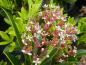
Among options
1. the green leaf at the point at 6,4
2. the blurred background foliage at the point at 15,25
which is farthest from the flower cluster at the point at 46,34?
the green leaf at the point at 6,4

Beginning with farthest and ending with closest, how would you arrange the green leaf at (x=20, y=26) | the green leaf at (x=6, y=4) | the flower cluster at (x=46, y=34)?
1. the green leaf at (x=6, y=4)
2. the green leaf at (x=20, y=26)
3. the flower cluster at (x=46, y=34)

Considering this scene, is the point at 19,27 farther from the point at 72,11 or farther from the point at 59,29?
the point at 72,11

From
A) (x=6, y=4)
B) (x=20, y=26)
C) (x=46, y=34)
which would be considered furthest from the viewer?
(x=6, y=4)

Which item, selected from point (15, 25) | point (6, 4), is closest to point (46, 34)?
point (15, 25)

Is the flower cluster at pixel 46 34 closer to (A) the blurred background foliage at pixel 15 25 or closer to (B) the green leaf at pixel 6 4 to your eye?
(A) the blurred background foliage at pixel 15 25

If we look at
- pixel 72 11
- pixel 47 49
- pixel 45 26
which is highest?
pixel 45 26

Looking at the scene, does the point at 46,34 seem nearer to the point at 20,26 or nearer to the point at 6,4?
the point at 20,26

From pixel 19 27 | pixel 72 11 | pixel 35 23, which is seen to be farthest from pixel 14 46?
pixel 72 11

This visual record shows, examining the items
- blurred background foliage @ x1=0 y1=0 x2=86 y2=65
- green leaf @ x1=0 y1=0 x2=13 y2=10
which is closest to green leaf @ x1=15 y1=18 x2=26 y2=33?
blurred background foliage @ x1=0 y1=0 x2=86 y2=65
